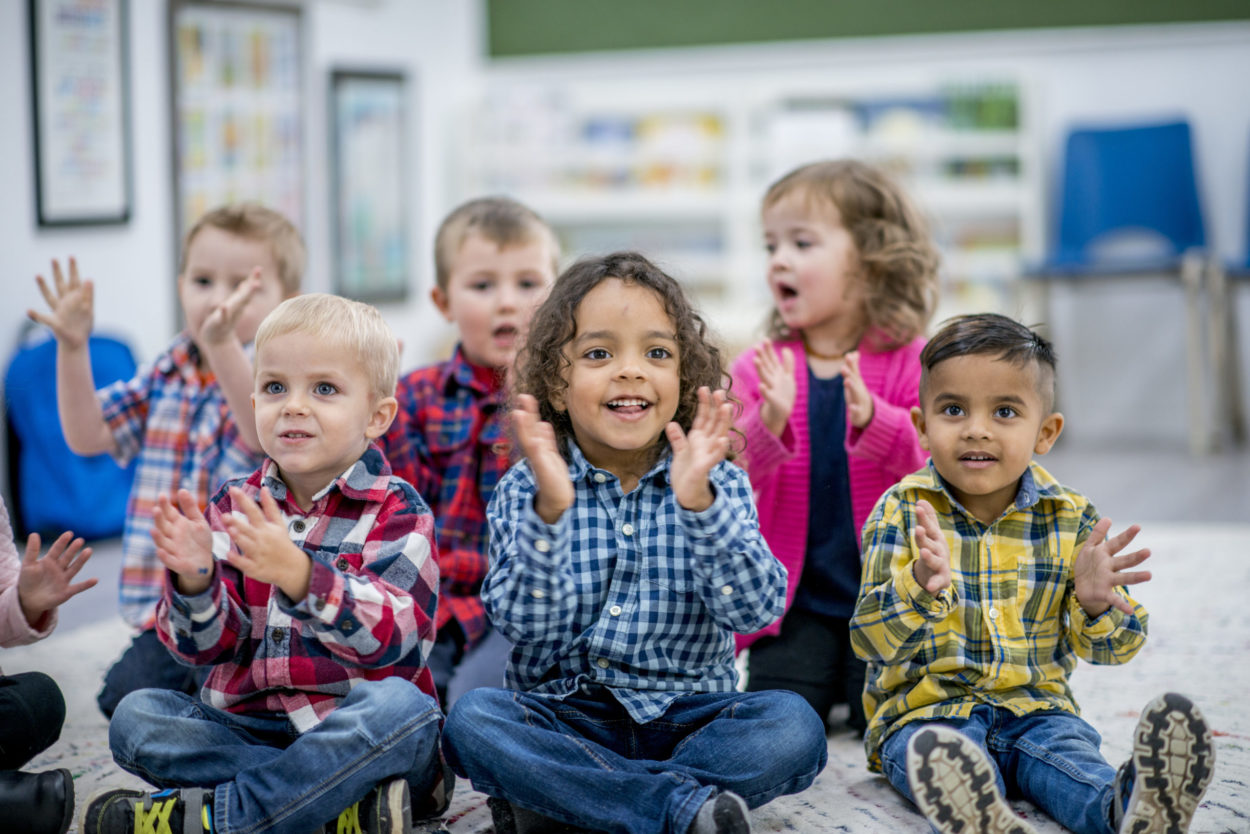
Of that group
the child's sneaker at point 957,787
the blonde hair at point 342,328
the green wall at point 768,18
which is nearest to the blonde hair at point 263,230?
the blonde hair at point 342,328

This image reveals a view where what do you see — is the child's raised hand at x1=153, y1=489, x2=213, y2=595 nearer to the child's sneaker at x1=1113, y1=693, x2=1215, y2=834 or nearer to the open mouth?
the open mouth

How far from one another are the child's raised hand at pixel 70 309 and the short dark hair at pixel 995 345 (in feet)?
3.90

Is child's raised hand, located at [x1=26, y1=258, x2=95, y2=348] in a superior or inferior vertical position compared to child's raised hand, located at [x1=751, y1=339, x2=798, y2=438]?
superior

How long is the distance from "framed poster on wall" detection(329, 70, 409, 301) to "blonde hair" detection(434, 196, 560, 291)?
121 inches

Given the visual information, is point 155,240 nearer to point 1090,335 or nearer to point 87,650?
point 87,650

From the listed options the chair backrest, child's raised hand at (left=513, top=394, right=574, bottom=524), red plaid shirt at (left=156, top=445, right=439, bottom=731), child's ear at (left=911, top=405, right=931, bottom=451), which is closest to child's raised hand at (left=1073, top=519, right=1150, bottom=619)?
child's ear at (left=911, top=405, right=931, bottom=451)

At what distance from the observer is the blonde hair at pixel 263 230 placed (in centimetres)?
199

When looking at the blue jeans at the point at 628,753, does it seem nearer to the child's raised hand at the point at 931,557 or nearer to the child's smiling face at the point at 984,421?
the child's raised hand at the point at 931,557

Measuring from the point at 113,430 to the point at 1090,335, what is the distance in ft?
13.8

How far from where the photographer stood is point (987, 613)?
1.48 m

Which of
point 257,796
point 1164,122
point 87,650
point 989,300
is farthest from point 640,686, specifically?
point 1164,122

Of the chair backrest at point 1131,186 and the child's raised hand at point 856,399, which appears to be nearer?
the child's raised hand at point 856,399

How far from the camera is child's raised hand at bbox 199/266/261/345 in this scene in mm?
1753

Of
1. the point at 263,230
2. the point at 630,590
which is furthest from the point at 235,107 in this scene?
the point at 630,590
